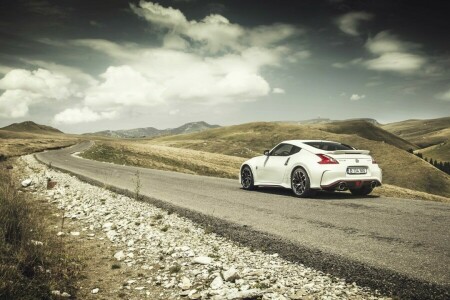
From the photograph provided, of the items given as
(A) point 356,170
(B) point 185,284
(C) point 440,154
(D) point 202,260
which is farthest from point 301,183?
(C) point 440,154

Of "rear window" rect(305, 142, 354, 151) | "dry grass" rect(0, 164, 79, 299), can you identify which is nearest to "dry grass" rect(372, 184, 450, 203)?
"rear window" rect(305, 142, 354, 151)

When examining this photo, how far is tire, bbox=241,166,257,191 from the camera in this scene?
12828 mm

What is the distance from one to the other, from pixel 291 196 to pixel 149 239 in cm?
521

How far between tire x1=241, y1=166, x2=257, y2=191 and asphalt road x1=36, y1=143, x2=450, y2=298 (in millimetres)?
1536

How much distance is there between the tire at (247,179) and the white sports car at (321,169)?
1021 mm

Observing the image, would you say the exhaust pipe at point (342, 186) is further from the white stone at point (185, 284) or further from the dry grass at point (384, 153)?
the dry grass at point (384, 153)

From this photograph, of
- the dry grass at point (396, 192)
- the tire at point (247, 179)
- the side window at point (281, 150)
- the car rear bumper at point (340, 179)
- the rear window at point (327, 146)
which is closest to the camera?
the car rear bumper at point (340, 179)

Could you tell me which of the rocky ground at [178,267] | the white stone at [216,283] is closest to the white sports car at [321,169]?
the rocky ground at [178,267]

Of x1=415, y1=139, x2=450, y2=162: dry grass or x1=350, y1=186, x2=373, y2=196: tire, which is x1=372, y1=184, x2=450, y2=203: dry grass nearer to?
x1=350, y1=186, x2=373, y2=196: tire

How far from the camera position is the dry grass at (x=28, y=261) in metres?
4.23

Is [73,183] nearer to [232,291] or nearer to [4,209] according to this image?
[4,209]

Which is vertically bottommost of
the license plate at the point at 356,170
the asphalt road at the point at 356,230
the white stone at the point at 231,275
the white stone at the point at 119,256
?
the white stone at the point at 119,256

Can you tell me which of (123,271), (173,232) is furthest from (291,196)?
(123,271)

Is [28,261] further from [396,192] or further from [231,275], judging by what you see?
[396,192]
